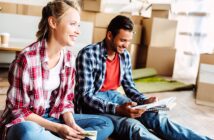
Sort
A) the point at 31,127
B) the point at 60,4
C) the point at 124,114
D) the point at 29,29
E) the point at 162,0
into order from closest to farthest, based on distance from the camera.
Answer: the point at 31,127, the point at 60,4, the point at 124,114, the point at 29,29, the point at 162,0

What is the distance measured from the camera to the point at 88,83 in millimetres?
1584

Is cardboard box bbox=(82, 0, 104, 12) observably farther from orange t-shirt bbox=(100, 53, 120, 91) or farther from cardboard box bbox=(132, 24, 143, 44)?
orange t-shirt bbox=(100, 53, 120, 91)

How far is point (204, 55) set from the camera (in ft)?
9.95

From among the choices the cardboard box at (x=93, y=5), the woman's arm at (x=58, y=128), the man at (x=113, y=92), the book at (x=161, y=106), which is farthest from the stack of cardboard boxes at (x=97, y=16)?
the woman's arm at (x=58, y=128)

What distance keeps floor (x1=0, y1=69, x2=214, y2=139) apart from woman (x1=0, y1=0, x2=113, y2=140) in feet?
3.21

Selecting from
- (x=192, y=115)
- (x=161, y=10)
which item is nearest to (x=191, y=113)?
(x=192, y=115)

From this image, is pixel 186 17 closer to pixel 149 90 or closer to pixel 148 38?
pixel 148 38

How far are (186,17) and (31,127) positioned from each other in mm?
3298

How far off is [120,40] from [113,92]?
34cm

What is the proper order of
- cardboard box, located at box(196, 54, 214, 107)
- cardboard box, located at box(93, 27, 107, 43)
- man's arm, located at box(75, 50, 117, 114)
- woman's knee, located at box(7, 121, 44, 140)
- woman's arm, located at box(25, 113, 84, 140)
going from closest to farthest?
1. woman's knee, located at box(7, 121, 44, 140)
2. woman's arm, located at box(25, 113, 84, 140)
3. man's arm, located at box(75, 50, 117, 114)
4. cardboard box, located at box(196, 54, 214, 107)
5. cardboard box, located at box(93, 27, 107, 43)

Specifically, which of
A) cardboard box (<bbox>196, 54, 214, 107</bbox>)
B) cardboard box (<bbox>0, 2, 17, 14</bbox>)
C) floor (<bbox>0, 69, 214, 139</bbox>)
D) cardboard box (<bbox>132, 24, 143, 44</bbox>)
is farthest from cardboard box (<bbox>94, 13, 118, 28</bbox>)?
cardboard box (<bbox>196, 54, 214, 107</bbox>)

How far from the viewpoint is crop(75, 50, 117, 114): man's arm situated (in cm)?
158

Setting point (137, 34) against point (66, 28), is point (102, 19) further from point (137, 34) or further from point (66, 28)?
point (66, 28)

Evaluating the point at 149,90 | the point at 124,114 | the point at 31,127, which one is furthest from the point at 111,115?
the point at 149,90
